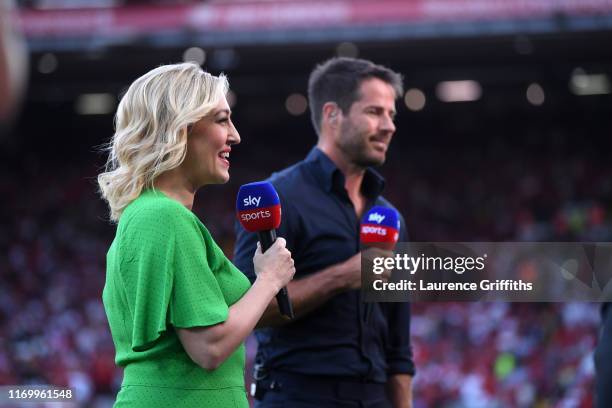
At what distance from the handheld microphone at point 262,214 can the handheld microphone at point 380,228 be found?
0.58m

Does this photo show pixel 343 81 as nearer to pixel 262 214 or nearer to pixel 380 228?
pixel 380 228

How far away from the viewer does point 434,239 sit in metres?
16.2

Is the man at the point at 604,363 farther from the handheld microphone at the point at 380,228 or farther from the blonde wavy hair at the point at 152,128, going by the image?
the blonde wavy hair at the point at 152,128

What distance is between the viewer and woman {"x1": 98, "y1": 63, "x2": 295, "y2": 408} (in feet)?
6.89

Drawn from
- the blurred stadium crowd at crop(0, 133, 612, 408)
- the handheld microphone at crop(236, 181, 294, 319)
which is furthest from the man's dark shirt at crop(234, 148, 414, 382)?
the blurred stadium crowd at crop(0, 133, 612, 408)

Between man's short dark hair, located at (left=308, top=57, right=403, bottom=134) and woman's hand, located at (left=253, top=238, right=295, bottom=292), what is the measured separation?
51.7 inches

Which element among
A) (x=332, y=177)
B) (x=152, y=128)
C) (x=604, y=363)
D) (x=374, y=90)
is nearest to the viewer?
(x=152, y=128)

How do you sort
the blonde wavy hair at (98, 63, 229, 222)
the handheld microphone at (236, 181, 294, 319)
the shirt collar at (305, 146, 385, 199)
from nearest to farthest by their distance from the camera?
the blonde wavy hair at (98, 63, 229, 222), the handheld microphone at (236, 181, 294, 319), the shirt collar at (305, 146, 385, 199)

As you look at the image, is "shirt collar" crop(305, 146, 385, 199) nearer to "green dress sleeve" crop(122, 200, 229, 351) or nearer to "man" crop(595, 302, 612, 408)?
"man" crop(595, 302, 612, 408)

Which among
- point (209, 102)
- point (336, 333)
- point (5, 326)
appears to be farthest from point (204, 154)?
point (5, 326)

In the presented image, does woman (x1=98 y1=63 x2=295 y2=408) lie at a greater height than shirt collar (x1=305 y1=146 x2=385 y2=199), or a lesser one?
lesser

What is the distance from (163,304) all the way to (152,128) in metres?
0.42

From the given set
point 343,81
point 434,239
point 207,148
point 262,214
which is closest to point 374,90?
point 343,81

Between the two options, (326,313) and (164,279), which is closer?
(164,279)
